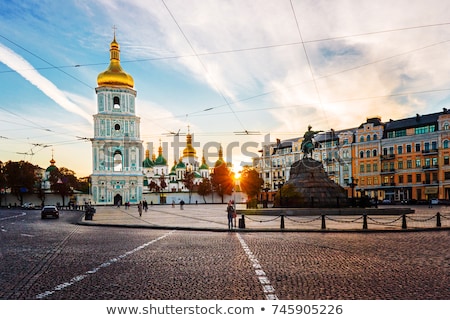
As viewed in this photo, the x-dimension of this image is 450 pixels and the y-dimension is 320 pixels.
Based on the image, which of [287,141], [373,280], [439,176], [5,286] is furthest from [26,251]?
[287,141]

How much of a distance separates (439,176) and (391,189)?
8428mm

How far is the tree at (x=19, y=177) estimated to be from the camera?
3433 inches

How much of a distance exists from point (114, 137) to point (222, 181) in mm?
28897

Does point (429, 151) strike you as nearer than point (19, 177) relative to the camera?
Yes

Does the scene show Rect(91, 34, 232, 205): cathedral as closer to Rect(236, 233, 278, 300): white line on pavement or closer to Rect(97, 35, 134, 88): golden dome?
Rect(97, 35, 134, 88): golden dome

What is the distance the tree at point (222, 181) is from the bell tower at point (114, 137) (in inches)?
806

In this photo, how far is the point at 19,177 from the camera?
87250mm

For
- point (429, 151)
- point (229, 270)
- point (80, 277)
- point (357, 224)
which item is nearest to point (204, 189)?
point (429, 151)

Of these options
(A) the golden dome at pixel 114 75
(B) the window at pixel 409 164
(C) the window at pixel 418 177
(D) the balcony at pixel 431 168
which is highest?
(A) the golden dome at pixel 114 75

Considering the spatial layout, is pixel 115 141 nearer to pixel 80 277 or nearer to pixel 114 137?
pixel 114 137

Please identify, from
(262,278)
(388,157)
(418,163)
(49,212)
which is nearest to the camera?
(262,278)

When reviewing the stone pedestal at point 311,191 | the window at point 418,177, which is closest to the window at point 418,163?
the window at point 418,177

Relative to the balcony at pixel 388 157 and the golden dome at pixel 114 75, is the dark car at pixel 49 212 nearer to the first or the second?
the golden dome at pixel 114 75
